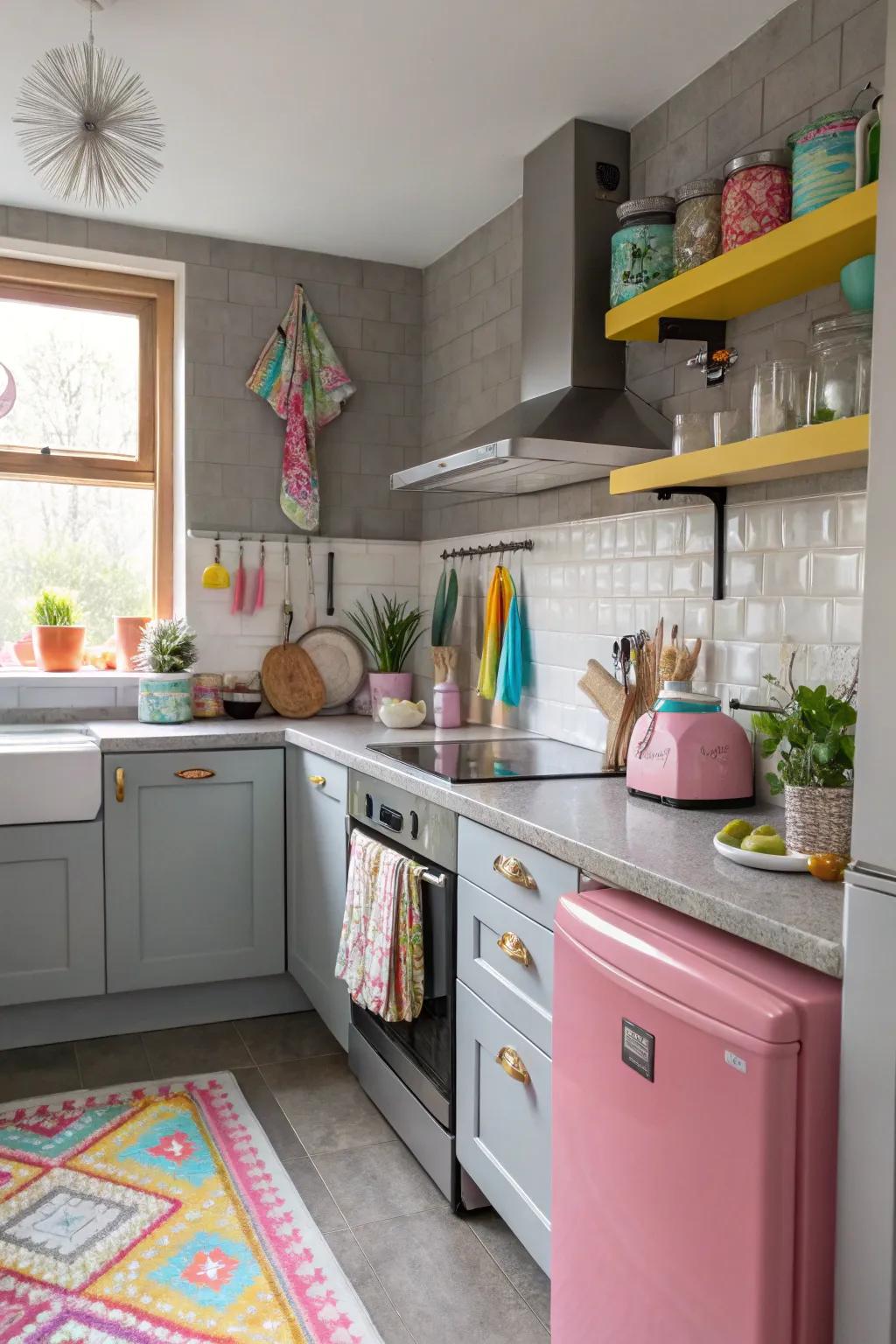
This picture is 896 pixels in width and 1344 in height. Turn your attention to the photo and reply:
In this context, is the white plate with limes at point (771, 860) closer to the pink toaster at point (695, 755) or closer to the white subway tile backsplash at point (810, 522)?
the pink toaster at point (695, 755)

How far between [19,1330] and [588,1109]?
114 cm

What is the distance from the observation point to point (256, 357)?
3.78 meters

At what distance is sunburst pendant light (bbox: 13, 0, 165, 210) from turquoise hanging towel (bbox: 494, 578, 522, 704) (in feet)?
5.03

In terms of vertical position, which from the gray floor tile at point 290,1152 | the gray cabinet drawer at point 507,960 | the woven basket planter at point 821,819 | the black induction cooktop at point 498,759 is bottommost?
the gray floor tile at point 290,1152

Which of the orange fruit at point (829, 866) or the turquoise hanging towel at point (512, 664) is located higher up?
the turquoise hanging towel at point (512, 664)

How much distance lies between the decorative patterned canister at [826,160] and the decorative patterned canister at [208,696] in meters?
2.42

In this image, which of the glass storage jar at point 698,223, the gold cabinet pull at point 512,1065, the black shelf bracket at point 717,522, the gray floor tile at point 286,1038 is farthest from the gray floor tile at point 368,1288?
the glass storage jar at point 698,223

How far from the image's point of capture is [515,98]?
2.68 meters

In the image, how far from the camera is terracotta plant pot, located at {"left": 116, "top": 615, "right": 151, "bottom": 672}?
3.73 metres

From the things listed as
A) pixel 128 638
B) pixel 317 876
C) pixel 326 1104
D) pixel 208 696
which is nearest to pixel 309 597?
pixel 208 696

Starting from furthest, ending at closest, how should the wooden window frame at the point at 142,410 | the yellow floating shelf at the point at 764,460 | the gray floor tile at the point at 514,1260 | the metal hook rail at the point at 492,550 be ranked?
1. the wooden window frame at the point at 142,410
2. the metal hook rail at the point at 492,550
3. the gray floor tile at the point at 514,1260
4. the yellow floating shelf at the point at 764,460

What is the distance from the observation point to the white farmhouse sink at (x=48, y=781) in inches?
116

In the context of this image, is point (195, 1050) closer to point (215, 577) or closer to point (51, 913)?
point (51, 913)

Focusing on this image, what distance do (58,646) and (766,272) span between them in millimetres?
2597
